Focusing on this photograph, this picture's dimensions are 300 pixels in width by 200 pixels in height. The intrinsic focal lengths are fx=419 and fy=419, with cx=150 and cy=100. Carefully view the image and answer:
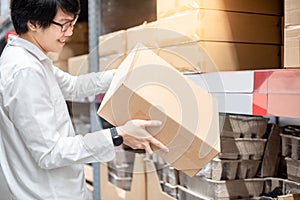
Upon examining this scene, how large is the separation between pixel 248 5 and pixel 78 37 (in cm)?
171

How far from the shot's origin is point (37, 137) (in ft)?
3.57

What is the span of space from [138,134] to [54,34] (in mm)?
387

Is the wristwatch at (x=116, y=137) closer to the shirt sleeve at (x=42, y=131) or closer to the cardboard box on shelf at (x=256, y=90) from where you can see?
the shirt sleeve at (x=42, y=131)

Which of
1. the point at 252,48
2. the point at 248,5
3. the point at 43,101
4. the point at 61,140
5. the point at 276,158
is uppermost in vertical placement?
the point at 248,5

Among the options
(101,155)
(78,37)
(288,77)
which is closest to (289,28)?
(288,77)

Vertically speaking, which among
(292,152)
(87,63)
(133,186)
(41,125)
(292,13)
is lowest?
(133,186)

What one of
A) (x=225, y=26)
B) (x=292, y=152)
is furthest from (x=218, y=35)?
(x=292, y=152)

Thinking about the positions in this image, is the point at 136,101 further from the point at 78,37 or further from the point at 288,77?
the point at 78,37

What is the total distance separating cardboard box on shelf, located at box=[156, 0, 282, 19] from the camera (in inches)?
53.9

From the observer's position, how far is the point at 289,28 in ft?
3.45

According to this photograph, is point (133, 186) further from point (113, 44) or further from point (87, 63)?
point (87, 63)

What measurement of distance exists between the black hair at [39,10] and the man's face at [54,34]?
1 centimetres

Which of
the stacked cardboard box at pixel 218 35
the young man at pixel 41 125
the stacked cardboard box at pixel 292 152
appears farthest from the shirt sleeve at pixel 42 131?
the stacked cardboard box at pixel 292 152

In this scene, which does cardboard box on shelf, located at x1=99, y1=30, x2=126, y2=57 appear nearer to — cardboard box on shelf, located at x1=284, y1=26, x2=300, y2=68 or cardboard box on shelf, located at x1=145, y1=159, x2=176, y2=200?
cardboard box on shelf, located at x1=145, y1=159, x2=176, y2=200
